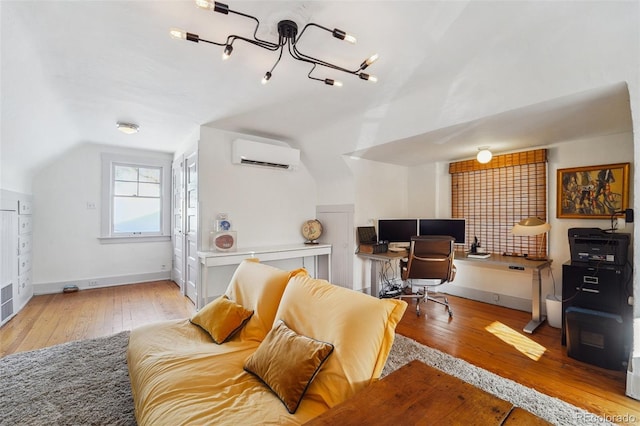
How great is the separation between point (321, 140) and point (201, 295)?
260cm

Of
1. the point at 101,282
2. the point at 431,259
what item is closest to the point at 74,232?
the point at 101,282

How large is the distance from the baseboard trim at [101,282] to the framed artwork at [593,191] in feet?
20.5

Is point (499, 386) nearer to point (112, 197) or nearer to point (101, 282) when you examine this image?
point (101, 282)

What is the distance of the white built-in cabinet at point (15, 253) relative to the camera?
3.17 metres

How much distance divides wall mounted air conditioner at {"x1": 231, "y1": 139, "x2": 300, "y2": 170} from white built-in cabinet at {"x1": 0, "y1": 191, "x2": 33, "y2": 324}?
8.46 ft

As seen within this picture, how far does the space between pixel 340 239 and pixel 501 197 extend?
→ 2.31 m

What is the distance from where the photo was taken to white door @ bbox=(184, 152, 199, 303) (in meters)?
3.80

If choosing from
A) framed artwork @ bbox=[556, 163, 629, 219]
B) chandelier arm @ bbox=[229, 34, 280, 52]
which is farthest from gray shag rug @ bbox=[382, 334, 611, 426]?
chandelier arm @ bbox=[229, 34, 280, 52]

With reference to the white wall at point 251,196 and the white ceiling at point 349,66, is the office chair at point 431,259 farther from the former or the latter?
the white wall at point 251,196

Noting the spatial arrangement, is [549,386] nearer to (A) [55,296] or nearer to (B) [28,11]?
Result: (B) [28,11]

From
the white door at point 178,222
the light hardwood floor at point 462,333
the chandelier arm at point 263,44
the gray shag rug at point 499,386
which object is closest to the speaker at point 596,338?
the light hardwood floor at point 462,333

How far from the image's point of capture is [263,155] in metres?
3.93

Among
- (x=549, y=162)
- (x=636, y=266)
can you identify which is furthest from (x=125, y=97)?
(x=549, y=162)

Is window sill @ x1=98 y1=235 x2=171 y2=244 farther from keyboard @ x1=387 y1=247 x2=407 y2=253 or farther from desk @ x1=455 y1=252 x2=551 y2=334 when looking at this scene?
desk @ x1=455 y1=252 x2=551 y2=334
